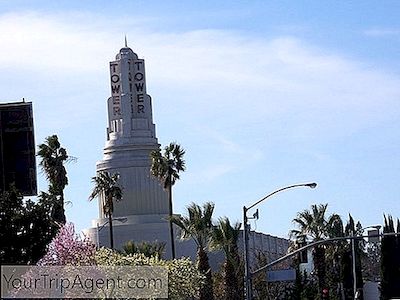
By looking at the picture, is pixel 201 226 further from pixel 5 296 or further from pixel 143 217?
pixel 143 217

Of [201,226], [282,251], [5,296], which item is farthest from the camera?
[282,251]

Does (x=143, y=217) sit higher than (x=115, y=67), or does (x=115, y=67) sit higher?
(x=115, y=67)

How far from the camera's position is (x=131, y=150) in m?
108

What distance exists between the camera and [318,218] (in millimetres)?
93375

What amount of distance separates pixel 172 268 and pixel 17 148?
9.54 metres

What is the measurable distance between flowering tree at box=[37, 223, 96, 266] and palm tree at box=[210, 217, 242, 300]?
585 inches

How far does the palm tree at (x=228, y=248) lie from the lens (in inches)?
2825

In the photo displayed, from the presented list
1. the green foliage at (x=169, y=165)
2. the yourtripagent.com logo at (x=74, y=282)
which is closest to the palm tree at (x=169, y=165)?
the green foliage at (x=169, y=165)

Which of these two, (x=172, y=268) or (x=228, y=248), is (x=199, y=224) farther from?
(x=172, y=268)

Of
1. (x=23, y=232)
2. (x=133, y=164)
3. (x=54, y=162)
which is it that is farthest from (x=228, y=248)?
(x=133, y=164)

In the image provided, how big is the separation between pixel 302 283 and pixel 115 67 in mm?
32563

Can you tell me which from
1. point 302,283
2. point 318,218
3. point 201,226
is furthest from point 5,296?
point 318,218

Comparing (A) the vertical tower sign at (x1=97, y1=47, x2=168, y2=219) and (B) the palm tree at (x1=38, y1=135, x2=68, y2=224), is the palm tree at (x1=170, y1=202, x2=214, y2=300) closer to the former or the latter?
(B) the palm tree at (x1=38, y1=135, x2=68, y2=224)

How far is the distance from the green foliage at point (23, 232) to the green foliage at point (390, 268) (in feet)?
148
